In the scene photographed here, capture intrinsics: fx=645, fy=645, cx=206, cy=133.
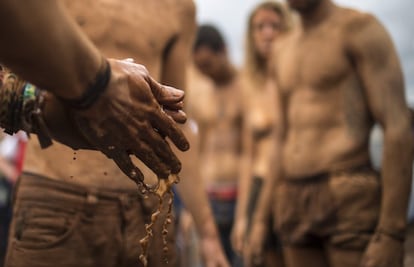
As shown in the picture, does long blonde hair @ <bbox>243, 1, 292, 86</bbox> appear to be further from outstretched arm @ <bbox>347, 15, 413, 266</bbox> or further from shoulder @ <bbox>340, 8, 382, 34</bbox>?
outstretched arm @ <bbox>347, 15, 413, 266</bbox>

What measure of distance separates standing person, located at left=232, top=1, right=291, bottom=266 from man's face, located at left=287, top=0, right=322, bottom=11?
1.58m

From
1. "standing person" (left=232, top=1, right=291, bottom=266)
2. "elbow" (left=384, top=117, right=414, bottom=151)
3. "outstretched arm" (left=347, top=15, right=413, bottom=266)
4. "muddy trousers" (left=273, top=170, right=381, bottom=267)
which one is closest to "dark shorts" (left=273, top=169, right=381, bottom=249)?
"muddy trousers" (left=273, top=170, right=381, bottom=267)

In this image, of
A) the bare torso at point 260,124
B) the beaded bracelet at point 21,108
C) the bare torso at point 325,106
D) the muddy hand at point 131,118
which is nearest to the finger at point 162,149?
the muddy hand at point 131,118

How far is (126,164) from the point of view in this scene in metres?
1.62

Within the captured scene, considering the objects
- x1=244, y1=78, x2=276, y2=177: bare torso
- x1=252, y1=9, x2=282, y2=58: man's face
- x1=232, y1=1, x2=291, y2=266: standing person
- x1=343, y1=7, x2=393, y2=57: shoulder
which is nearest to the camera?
x1=343, y1=7, x2=393, y2=57: shoulder

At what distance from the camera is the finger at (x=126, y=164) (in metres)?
1.58

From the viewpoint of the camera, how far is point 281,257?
15.4 ft

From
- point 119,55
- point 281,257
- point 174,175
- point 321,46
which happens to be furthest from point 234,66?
point 174,175

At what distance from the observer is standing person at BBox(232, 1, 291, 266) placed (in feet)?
16.4

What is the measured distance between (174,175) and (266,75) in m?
3.73

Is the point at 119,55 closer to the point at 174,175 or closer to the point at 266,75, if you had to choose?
the point at 174,175

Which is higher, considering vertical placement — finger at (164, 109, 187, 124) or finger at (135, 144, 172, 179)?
finger at (164, 109, 187, 124)

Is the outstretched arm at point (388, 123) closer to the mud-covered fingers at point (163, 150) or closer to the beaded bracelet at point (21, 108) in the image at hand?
the mud-covered fingers at point (163, 150)

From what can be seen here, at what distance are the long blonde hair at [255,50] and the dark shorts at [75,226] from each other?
315cm
